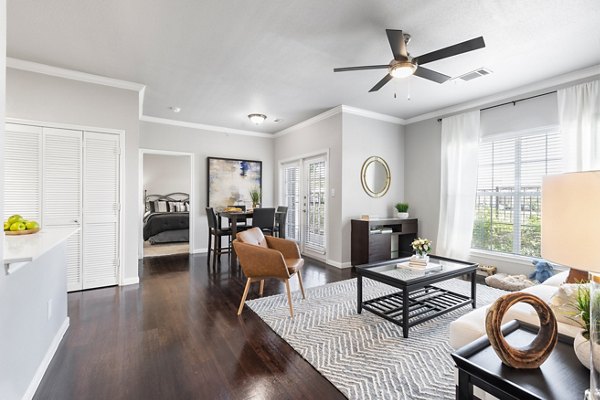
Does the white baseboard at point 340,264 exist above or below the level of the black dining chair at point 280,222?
below

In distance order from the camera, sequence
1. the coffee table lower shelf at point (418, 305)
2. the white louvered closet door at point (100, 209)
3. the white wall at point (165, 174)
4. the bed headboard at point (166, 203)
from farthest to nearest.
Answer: the white wall at point (165, 174), the bed headboard at point (166, 203), the white louvered closet door at point (100, 209), the coffee table lower shelf at point (418, 305)

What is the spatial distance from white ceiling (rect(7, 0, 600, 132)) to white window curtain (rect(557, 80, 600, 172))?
0.29 metres

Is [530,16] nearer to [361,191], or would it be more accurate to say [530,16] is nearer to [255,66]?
[255,66]

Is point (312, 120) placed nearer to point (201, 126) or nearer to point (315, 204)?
point (315, 204)

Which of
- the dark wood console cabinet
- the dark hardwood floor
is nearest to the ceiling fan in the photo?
the dark wood console cabinet

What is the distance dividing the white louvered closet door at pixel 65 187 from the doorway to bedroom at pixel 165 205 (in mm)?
2315

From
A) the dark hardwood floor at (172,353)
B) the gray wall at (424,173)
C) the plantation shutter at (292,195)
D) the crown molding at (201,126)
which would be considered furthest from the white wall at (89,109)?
the gray wall at (424,173)

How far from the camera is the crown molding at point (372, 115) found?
4.71 meters

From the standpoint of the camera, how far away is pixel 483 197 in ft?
14.4

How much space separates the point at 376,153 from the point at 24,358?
4.93 meters

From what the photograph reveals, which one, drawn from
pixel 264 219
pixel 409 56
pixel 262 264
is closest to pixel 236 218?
pixel 264 219

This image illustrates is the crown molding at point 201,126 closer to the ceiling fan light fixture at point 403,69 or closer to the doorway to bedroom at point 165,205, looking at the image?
the doorway to bedroom at point 165,205

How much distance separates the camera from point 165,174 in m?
8.54

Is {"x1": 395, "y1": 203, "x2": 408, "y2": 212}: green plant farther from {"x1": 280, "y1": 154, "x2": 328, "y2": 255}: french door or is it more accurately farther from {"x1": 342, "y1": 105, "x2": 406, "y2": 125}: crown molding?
{"x1": 342, "y1": 105, "x2": 406, "y2": 125}: crown molding
